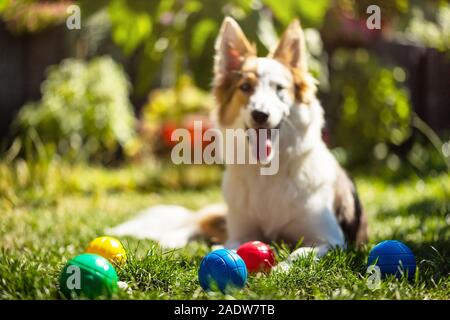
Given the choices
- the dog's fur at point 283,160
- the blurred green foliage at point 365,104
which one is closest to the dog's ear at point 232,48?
the dog's fur at point 283,160

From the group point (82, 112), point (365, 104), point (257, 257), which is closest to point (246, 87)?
point (257, 257)

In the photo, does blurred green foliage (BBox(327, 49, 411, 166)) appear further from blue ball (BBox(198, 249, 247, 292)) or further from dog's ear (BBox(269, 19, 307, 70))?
blue ball (BBox(198, 249, 247, 292))

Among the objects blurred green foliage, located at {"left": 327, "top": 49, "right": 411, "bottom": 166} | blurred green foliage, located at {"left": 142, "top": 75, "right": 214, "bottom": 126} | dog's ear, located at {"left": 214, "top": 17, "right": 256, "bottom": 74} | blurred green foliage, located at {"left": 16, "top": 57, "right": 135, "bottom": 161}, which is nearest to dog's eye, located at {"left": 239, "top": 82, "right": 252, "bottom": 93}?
dog's ear, located at {"left": 214, "top": 17, "right": 256, "bottom": 74}

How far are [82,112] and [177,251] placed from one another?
5.67 meters

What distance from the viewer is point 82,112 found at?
883 cm

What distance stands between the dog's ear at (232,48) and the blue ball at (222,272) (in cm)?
157

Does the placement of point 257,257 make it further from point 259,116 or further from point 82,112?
point 82,112

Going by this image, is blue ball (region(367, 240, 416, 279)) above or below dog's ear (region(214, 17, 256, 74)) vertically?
below

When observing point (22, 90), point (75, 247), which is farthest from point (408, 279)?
point (22, 90)

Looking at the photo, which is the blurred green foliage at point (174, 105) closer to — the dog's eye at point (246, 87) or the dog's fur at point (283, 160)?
the dog's fur at point (283, 160)

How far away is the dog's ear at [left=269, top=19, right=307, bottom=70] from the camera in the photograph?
3.74 meters

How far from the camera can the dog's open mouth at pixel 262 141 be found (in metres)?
3.57

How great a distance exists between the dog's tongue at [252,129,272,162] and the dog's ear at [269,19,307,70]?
1.73ft
